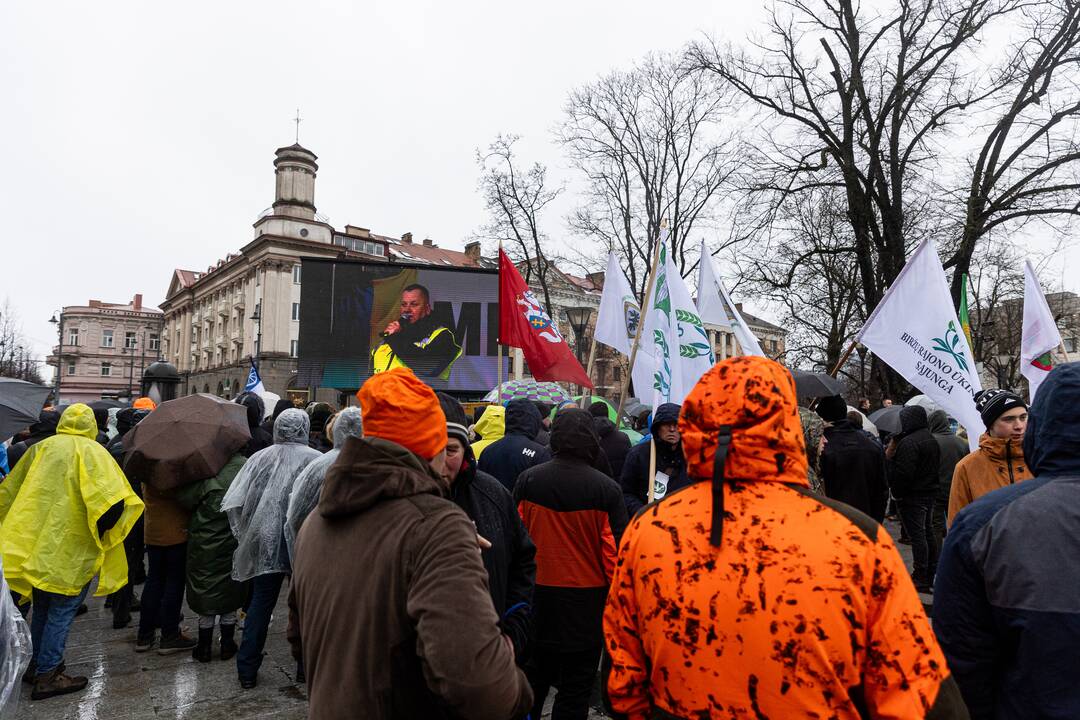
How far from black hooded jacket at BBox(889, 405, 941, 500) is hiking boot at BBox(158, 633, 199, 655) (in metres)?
6.95

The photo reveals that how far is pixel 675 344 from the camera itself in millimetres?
6203

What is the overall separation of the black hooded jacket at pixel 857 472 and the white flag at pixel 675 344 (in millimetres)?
1501

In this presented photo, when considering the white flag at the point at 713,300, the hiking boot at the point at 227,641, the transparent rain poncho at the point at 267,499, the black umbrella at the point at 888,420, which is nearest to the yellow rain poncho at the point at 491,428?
the transparent rain poncho at the point at 267,499

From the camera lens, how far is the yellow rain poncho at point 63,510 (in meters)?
4.65

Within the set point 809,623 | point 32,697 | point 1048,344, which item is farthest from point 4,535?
point 1048,344

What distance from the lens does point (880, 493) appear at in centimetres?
651

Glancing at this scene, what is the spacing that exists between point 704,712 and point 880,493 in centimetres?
562

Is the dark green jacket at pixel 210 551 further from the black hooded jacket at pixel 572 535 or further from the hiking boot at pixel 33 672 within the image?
the black hooded jacket at pixel 572 535

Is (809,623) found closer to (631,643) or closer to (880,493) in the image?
(631,643)

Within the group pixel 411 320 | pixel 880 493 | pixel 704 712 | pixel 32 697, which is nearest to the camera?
pixel 704 712

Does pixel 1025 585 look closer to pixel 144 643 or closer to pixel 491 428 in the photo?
pixel 491 428

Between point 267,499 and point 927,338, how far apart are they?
4.99 m

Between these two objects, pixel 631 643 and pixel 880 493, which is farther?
pixel 880 493

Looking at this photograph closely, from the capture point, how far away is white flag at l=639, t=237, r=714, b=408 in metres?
6.07
